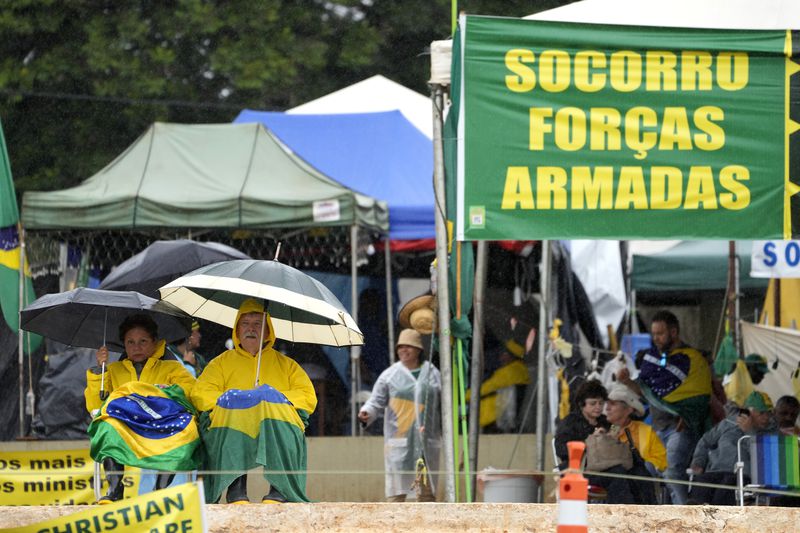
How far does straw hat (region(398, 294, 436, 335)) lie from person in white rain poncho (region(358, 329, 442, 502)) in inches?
10.1

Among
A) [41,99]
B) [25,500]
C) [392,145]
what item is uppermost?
[41,99]

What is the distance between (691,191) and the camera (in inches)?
368

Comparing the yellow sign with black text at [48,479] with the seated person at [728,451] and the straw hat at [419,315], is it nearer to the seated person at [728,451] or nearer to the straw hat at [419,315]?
the straw hat at [419,315]

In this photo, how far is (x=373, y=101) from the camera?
19.0 metres

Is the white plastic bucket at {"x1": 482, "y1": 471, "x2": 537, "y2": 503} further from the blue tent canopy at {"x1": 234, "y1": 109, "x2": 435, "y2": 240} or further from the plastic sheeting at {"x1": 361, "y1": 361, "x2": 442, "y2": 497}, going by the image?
the blue tent canopy at {"x1": 234, "y1": 109, "x2": 435, "y2": 240}

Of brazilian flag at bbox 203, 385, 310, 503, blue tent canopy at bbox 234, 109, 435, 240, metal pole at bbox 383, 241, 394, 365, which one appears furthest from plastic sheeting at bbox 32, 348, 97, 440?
brazilian flag at bbox 203, 385, 310, 503

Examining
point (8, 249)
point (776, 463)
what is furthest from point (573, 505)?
point (8, 249)

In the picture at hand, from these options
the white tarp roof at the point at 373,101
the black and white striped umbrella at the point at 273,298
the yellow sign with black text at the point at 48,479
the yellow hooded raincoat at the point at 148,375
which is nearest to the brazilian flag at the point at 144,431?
the yellow hooded raincoat at the point at 148,375

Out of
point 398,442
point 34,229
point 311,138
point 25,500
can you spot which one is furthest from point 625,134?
point 311,138

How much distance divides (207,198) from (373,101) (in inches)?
206

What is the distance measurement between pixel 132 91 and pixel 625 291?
31.7 feet

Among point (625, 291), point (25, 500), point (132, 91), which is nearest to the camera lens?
point (25, 500)

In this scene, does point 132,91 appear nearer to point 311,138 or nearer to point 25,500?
point 311,138

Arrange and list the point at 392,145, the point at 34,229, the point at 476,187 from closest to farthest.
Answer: the point at 476,187 → the point at 34,229 → the point at 392,145
